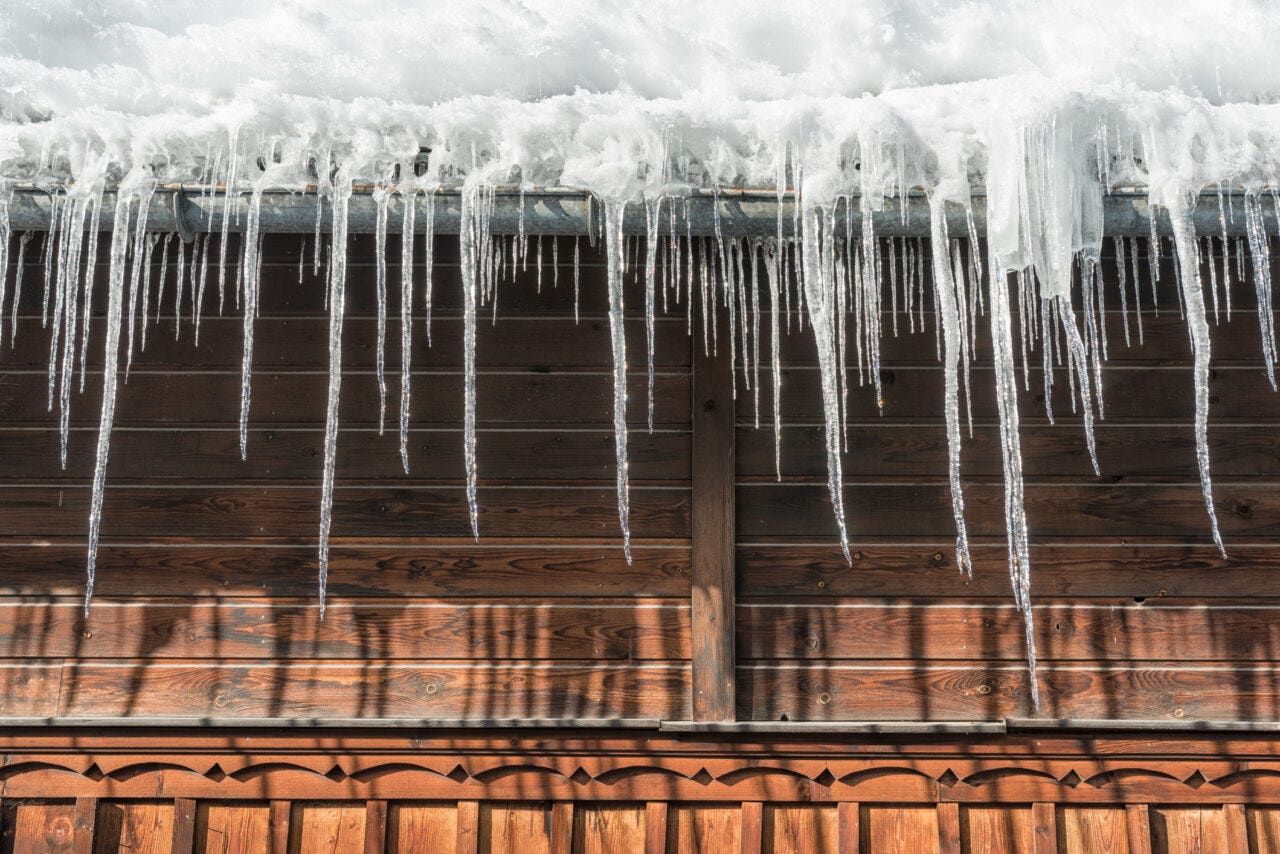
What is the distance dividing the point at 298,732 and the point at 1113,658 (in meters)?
2.76

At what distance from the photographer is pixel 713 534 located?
3.12m

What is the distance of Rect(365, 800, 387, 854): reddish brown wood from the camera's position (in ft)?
9.66

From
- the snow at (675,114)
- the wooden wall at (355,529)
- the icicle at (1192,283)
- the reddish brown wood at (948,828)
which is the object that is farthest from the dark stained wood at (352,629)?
the icicle at (1192,283)

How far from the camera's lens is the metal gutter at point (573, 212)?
2545 millimetres

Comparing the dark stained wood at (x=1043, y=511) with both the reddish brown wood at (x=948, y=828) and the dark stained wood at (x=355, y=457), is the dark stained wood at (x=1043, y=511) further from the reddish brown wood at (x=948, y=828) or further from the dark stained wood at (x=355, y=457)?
the reddish brown wood at (x=948, y=828)

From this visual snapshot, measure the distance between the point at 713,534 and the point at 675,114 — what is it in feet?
4.60

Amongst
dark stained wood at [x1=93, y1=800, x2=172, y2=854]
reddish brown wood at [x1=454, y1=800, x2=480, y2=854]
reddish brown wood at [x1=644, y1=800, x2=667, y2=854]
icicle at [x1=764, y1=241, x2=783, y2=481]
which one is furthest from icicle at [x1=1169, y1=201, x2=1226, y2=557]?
dark stained wood at [x1=93, y1=800, x2=172, y2=854]

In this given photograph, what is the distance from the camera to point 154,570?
3178 mm

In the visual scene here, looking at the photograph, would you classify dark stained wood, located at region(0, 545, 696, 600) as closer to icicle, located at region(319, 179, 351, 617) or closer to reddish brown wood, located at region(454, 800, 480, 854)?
icicle, located at region(319, 179, 351, 617)

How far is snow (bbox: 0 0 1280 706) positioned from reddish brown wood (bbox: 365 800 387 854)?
133 centimetres

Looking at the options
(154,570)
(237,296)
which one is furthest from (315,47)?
(154,570)

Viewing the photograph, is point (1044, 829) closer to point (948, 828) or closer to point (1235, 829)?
point (948, 828)

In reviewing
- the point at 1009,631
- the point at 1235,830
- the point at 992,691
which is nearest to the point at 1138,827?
the point at 1235,830

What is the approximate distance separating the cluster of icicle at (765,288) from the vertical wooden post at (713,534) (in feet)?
0.37
